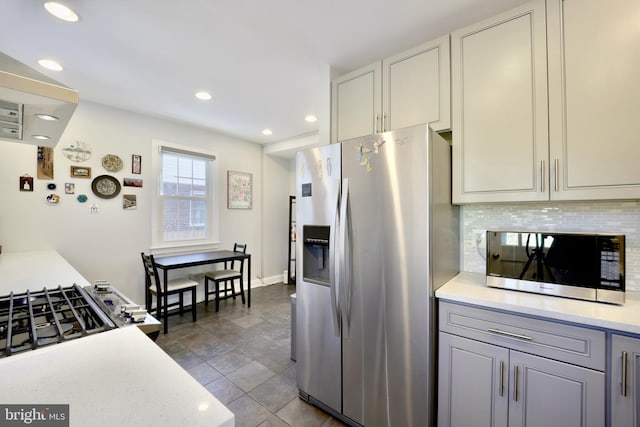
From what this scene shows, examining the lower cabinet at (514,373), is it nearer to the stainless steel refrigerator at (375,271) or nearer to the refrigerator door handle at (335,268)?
the stainless steel refrigerator at (375,271)

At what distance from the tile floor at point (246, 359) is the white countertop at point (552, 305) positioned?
1165 millimetres

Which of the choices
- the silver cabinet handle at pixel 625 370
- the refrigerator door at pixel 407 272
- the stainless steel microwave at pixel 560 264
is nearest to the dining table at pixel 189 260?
the refrigerator door at pixel 407 272

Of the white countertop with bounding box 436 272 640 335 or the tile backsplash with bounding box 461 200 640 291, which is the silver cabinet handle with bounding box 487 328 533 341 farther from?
the tile backsplash with bounding box 461 200 640 291

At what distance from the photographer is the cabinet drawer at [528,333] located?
115 cm

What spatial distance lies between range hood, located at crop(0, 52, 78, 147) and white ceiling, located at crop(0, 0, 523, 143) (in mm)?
940

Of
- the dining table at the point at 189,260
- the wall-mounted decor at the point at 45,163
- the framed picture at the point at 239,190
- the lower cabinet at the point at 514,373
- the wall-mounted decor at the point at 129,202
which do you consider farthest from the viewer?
the framed picture at the point at 239,190

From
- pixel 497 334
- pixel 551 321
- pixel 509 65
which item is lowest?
pixel 497 334

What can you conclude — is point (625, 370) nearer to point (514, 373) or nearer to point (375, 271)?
point (514, 373)

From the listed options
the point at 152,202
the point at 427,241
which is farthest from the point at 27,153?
the point at 427,241

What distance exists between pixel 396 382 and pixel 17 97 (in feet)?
6.56

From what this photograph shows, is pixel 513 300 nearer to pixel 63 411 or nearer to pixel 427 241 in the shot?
pixel 427 241

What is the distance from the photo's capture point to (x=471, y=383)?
1381mm

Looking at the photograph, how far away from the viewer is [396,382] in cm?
148

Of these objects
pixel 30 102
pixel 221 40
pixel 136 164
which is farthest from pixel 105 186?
pixel 30 102
